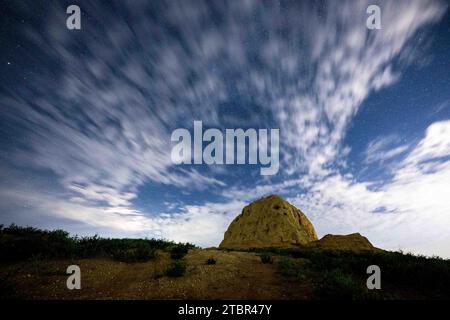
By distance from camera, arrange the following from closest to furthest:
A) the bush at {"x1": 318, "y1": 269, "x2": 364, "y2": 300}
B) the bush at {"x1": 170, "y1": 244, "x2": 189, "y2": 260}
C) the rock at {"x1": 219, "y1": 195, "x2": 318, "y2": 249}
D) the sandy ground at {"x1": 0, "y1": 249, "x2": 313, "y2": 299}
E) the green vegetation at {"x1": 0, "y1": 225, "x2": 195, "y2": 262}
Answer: the bush at {"x1": 318, "y1": 269, "x2": 364, "y2": 300}, the sandy ground at {"x1": 0, "y1": 249, "x2": 313, "y2": 299}, the green vegetation at {"x1": 0, "y1": 225, "x2": 195, "y2": 262}, the bush at {"x1": 170, "y1": 244, "x2": 189, "y2": 260}, the rock at {"x1": 219, "y1": 195, "x2": 318, "y2": 249}

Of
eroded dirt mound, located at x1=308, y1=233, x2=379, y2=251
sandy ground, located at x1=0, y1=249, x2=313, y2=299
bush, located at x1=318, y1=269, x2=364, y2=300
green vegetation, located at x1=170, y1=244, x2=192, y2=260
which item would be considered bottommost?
eroded dirt mound, located at x1=308, y1=233, x2=379, y2=251

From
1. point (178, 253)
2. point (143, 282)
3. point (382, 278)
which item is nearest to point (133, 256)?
point (178, 253)

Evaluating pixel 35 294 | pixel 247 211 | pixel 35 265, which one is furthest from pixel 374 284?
pixel 247 211

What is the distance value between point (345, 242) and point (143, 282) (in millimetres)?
31706

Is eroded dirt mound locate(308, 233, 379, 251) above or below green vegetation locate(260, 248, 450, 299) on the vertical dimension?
below

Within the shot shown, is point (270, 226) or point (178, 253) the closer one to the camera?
point (178, 253)

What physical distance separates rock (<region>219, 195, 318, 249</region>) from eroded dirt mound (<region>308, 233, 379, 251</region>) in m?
4.76

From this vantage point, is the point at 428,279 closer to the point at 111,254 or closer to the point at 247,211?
the point at 111,254

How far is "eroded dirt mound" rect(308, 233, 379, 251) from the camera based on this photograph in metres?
29.0

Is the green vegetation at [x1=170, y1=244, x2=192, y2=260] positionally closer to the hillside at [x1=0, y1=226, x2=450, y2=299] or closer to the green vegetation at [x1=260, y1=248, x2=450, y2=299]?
the hillside at [x1=0, y1=226, x2=450, y2=299]

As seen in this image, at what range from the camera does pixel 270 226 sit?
38.8 meters

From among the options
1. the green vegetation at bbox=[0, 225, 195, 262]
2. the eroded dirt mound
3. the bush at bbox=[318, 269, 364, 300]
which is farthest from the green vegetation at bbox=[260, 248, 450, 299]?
the eroded dirt mound

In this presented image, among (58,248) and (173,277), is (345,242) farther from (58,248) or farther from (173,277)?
(58,248)
